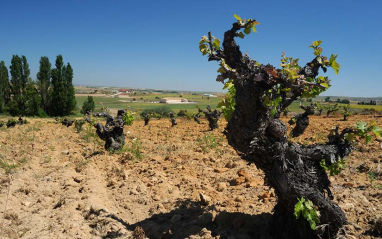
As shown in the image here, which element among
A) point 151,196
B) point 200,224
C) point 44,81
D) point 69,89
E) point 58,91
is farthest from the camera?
point 69,89

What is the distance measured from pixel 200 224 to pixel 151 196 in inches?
71.9

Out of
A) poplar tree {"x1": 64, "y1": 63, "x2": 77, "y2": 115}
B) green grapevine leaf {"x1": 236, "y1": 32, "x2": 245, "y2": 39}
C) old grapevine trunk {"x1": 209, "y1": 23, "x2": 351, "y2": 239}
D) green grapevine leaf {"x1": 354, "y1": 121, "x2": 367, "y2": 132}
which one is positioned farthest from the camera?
poplar tree {"x1": 64, "y1": 63, "x2": 77, "y2": 115}

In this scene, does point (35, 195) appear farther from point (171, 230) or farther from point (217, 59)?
point (217, 59)

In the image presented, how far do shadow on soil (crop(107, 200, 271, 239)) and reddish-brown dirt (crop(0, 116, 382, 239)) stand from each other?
17 mm

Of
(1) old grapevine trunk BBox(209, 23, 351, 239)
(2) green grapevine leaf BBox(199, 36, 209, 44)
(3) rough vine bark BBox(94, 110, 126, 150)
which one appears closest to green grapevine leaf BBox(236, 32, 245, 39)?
(1) old grapevine trunk BBox(209, 23, 351, 239)

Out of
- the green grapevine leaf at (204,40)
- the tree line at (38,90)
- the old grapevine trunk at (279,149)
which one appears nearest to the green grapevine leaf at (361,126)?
the old grapevine trunk at (279,149)

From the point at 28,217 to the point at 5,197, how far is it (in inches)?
42.6

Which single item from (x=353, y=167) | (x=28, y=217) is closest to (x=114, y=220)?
(x=28, y=217)

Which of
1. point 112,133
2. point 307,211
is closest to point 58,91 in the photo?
point 112,133

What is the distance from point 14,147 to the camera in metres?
10.1

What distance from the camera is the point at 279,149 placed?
136 inches

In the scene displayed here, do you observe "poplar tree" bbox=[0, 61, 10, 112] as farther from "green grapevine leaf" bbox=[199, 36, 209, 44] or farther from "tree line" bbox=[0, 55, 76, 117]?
"green grapevine leaf" bbox=[199, 36, 209, 44]

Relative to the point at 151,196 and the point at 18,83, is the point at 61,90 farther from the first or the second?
the point at 151,196

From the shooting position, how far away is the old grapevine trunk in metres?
3.25
